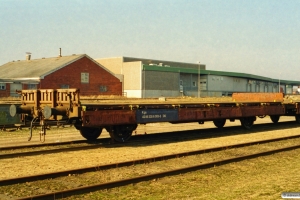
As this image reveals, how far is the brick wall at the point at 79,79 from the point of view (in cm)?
4925

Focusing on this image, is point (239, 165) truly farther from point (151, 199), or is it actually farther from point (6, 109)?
point (6, 109)

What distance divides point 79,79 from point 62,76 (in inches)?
121

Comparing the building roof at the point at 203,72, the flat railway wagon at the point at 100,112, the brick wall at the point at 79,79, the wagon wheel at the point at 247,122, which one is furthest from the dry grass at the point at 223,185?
the building roof at the point at 203,72

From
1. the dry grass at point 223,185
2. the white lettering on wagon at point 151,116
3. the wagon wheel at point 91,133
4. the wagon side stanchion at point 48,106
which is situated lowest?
the dry grass at point 223,185

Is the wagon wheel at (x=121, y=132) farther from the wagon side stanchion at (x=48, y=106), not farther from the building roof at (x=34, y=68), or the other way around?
the building roof at (x=34, y=68)

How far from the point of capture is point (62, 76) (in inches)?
1989

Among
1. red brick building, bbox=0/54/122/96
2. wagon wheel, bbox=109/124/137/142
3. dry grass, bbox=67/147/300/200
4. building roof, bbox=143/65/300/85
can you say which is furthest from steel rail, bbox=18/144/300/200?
building roof, bbox=143/65/300/85

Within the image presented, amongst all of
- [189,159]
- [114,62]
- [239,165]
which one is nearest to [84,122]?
[189,159]

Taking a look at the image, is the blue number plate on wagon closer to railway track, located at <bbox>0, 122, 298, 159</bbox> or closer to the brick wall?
railway track, located at <bbox>0, 122, 298, 159</bbox>

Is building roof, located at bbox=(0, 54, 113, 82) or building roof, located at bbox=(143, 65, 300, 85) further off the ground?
building roof, located at bbox=(143, 65, 300, 85)

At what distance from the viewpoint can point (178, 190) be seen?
8.08m

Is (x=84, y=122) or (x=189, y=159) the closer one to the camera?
(x=189, y=159)

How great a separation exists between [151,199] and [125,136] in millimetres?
8023

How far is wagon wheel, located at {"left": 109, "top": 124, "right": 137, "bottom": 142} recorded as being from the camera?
48.9 ft
